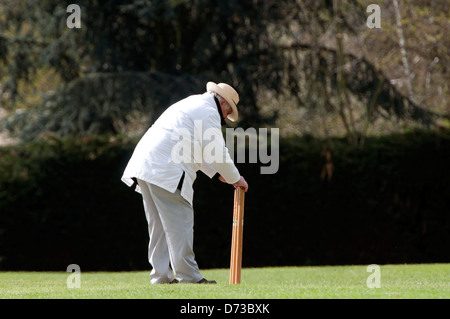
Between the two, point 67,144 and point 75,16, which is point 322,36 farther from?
point 67,144

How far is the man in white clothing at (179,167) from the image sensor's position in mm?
6641

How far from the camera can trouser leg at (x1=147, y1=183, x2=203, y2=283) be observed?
6652 millimetres

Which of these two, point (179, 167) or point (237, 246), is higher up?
point (179, 167)

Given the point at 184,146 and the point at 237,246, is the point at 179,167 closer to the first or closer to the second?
the point at 184,146

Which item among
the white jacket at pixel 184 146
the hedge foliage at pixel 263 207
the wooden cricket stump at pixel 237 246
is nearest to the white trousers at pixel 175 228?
the white jacket at pixel 184 146

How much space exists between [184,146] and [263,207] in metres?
6.46

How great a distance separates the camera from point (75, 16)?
14.6 m

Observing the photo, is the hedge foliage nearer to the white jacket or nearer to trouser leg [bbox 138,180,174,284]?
trouser leg [bbox 138,180,174,284]

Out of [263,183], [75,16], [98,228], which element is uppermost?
[75,16]

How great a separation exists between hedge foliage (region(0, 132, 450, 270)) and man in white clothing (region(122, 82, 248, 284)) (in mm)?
5884

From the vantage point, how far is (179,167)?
6703mm

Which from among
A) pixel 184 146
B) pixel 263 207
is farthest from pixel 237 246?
pixel 263 207
